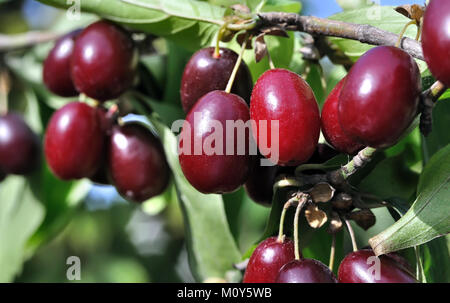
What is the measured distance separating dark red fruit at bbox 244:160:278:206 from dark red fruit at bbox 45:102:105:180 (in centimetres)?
36

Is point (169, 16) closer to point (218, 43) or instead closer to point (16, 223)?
point (218, 43)

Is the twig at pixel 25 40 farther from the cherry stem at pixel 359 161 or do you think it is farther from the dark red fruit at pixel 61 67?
the cherry stem at pixel 359 161

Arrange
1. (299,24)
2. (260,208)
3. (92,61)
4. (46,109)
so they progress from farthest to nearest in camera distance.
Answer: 1. (46,109)
2. (260,208)
3. (92,61)
4. (299,24)

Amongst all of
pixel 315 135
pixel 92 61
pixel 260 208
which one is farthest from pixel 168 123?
pixel 315 135

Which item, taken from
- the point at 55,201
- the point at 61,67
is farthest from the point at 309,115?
the point at 55,201

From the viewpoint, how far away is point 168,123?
1.16 metres

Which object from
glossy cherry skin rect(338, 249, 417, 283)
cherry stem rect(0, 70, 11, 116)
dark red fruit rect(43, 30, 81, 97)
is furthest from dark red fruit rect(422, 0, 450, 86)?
cherry stem rect(0, 70, 11, 116)

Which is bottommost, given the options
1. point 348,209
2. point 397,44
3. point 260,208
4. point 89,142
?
point 260,208

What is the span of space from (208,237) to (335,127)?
1.30 feet

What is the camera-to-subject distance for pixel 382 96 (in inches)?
24.8

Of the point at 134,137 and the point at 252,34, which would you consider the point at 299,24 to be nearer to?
the point at 252,34

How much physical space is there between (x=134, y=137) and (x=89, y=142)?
82 mm

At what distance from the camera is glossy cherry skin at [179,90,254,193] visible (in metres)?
0.76

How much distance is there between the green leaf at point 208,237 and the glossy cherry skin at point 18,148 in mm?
554
